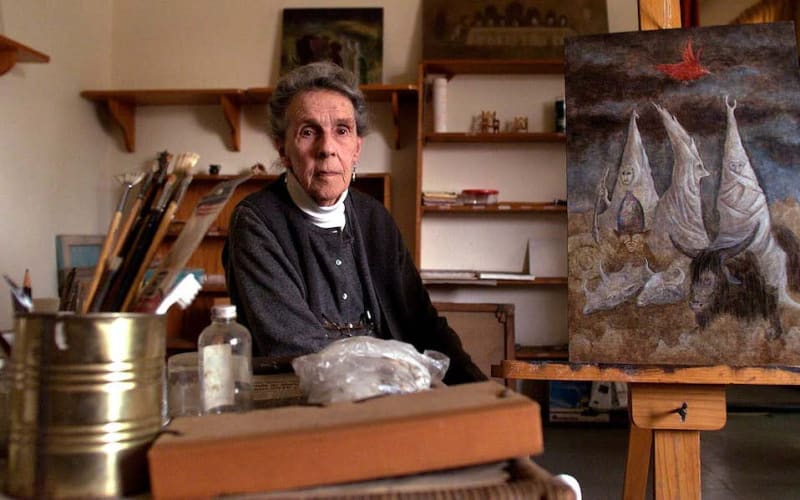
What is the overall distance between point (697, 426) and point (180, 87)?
3723 millimetres

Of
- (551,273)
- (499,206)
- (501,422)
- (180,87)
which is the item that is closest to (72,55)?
(180,87)

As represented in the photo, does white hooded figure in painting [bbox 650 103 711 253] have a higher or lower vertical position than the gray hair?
lower

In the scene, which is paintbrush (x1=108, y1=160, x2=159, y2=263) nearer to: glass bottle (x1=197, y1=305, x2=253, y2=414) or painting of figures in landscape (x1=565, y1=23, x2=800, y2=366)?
glass bottle (x1=197, y1=305, x2=253, y2=414)

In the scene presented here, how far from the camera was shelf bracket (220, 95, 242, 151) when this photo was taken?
4.07 meters

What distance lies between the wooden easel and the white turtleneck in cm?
54

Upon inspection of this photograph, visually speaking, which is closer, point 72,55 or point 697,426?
point 697,426

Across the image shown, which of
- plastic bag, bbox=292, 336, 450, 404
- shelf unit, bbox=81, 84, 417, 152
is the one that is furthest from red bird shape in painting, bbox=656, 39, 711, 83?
shelf unit, bbox=81, 84, 417, 152

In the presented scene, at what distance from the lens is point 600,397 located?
3.89 m

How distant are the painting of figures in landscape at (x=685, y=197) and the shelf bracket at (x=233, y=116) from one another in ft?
9.09

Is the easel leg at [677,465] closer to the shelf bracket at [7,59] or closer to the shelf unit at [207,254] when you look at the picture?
the shelf unit at [207,254]

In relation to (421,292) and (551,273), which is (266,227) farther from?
(551,273)

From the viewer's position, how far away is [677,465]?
1.47 meters

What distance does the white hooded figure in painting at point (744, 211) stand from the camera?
1.57 metres

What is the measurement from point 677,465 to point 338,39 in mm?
3315
